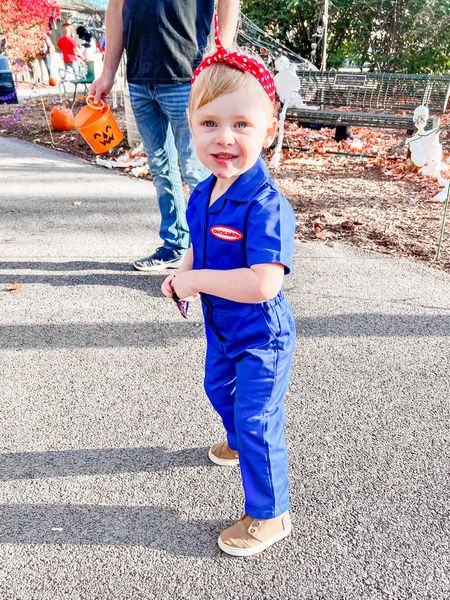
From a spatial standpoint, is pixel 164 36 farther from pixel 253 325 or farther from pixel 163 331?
pixel 253 325

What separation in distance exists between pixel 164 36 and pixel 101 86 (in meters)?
0.60

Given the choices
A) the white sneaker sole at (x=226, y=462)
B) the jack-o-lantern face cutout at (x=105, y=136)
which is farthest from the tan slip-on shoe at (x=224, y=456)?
the jack-o-lantern face cutout at (x=105, y=136)

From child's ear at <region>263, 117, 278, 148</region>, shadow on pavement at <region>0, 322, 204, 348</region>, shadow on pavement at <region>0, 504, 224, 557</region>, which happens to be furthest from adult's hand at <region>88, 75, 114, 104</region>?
shadow on pavement at <region>0, 504, 224, 557</region>

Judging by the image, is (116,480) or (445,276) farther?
(445,276)

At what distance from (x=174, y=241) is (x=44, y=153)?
503cm

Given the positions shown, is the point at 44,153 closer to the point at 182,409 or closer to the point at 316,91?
the point at 316,91

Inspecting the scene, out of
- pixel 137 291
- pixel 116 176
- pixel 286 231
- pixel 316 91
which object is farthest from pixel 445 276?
pixel 316 91

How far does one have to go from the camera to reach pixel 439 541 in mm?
1664

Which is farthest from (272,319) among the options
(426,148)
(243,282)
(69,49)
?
(69,49)

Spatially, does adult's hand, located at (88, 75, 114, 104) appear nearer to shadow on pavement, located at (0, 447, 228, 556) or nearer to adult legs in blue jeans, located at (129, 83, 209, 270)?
adult legs in blue jeans, located at (129, 83, 209, 270)

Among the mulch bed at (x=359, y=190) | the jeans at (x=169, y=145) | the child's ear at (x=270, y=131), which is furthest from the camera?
the mulch bed at (x=359, y=190)

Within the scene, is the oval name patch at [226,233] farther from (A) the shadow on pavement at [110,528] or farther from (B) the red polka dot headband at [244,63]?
(A) the shadow on pavement at [110,528]

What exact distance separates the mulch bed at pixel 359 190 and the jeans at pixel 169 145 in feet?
4.37

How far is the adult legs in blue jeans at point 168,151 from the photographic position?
295 cm
